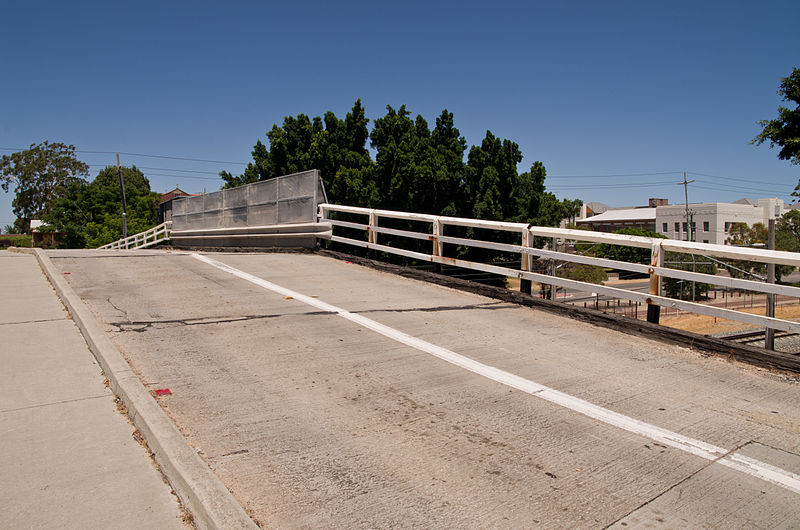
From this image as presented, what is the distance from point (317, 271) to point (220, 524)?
959cm

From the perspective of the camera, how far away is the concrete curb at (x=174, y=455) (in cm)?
322

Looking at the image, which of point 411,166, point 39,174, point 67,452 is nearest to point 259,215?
point 411,166

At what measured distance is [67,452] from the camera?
4152 mm

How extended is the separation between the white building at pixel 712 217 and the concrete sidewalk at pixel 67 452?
310 ft

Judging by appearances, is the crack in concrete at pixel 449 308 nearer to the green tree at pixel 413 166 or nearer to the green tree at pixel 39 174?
the green tree at pixel 413 166

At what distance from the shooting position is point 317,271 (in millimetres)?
12562

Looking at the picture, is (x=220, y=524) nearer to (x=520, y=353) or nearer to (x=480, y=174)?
(x=520, y=353)

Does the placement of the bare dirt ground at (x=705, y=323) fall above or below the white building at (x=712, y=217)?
below

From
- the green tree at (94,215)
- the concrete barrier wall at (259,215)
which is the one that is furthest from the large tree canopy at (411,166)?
the green tree at (94,215)

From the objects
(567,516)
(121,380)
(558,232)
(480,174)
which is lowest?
(567,516)

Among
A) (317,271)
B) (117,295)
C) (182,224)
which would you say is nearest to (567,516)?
(117,295)

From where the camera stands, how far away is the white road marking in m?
3.92

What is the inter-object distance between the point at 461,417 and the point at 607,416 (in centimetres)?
124

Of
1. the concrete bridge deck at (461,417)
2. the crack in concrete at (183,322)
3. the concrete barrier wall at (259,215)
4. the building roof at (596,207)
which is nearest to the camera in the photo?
the concrete bridge deck at (461,417)
